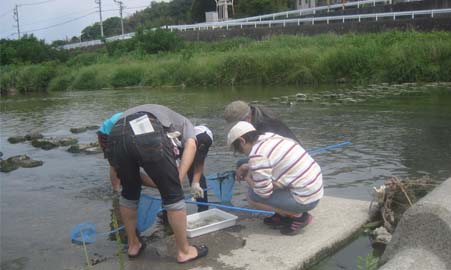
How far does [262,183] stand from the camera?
4.13m

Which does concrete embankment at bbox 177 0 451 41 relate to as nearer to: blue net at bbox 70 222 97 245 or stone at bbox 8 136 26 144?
stone at bbox 8 136 26 144

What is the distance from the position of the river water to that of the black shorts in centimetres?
128

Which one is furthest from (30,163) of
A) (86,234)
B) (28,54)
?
(28,54)

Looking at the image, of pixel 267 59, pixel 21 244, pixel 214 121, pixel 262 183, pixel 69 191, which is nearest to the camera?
pixel 262 183

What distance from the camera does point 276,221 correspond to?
4508mm

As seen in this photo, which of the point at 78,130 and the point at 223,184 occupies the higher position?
the point at 223,184

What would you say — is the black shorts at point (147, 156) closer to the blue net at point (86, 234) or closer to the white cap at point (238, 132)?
the white cap at point (238, 132)

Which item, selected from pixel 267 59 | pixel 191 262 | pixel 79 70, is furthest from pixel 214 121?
pixel 79 70

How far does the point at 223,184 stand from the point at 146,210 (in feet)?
3.61

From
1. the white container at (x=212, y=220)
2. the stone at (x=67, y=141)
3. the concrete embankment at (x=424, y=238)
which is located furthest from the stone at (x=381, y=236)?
the stone at (x=67, y=141)

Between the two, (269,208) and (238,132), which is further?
(269,208)

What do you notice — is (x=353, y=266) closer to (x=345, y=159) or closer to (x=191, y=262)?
(x=191, y=262)

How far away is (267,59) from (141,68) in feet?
34.6

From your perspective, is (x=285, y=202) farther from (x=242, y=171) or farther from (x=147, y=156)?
(x=147, y=156)
